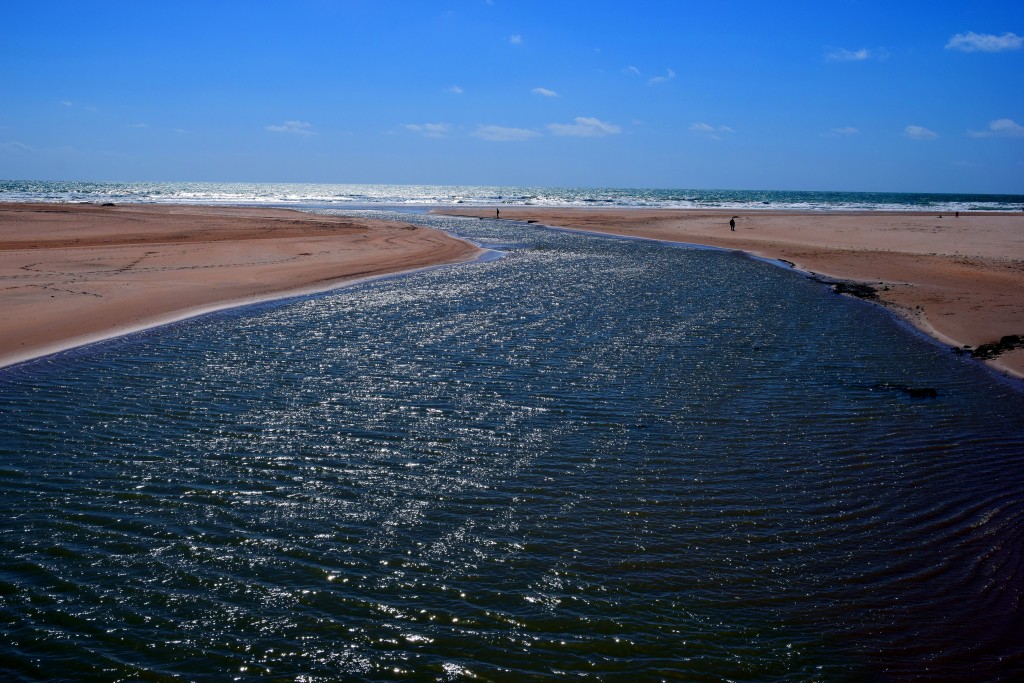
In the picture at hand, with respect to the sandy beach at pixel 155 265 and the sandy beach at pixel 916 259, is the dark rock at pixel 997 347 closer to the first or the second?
the sandy beach at pixel 916 259

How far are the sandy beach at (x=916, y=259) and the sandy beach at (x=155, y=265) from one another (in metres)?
18.4

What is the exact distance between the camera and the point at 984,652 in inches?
239

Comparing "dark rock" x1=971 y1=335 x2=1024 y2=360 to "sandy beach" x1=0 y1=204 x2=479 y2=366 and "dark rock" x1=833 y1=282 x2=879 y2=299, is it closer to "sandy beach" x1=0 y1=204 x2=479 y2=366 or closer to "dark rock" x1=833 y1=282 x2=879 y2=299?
"dark rock" x1=833 y1=282 x2=879 y2=299

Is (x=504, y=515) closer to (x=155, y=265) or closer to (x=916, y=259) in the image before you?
(x=155, y=265)

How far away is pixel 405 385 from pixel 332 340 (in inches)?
175

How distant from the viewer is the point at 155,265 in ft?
93.1

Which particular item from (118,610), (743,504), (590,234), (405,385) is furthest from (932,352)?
(590,234)

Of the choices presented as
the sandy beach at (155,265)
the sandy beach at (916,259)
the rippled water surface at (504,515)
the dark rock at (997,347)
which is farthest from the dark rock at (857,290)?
the sandy beach at (155,265)

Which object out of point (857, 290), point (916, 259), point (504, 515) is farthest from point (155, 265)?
point (916, 259)

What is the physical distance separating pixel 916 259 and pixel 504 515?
114ft

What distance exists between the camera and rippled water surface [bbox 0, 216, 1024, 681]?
599cm

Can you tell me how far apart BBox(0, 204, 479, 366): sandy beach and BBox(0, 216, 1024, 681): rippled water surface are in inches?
136

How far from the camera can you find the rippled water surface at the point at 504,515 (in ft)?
19.6

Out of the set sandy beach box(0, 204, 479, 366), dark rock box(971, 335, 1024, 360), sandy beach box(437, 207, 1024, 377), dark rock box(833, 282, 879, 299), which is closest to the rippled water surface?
dark rock box(971, 335, 1024, 360)
